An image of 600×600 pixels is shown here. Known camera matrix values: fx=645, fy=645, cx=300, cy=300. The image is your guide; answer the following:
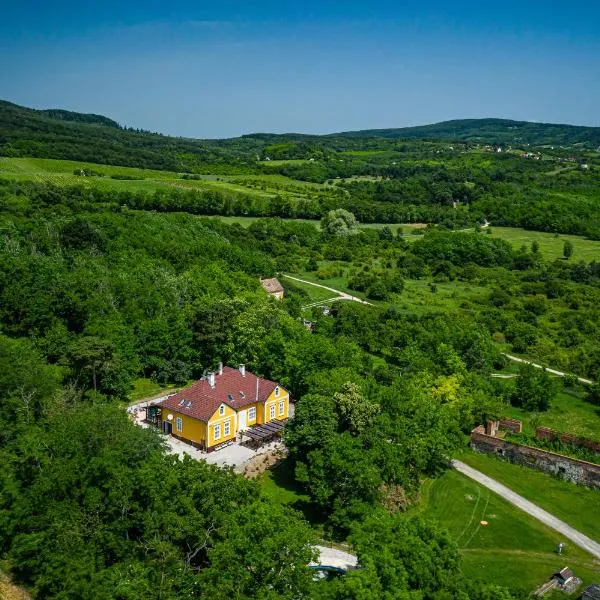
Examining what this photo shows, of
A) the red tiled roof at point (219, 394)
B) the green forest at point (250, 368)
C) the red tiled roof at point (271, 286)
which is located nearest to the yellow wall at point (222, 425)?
the red tiled roof at point (219, 394)

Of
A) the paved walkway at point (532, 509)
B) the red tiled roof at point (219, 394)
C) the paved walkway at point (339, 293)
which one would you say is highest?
the red tiled roof at point (219, 394)

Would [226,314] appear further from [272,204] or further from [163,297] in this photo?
[272,204]

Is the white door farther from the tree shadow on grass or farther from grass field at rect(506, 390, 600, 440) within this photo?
grass field at rect(506, 390, 600, 440)

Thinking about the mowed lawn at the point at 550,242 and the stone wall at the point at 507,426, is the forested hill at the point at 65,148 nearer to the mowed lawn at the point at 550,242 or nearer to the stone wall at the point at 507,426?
the mowed lawn at the point at 550,242

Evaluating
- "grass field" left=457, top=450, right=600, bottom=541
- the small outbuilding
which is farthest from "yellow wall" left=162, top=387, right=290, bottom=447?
the small outbuilding

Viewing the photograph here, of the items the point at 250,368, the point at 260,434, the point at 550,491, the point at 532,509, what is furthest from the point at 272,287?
the point at 532,509
